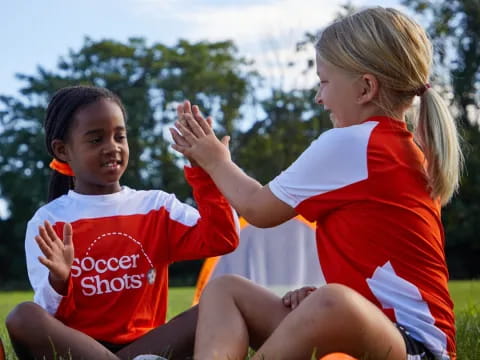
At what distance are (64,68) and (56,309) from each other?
3029 cm

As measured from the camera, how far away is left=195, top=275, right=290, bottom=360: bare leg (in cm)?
224

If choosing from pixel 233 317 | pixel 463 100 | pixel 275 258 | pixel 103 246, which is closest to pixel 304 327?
pixel 233 317

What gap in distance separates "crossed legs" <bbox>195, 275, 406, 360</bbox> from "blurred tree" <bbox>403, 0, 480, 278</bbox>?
21125 mm

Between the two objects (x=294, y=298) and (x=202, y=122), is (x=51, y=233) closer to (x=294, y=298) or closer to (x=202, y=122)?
(x=202, y=122)

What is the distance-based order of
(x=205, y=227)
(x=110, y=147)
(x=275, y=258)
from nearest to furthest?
(x=205, y=227)
(x=110, y=147)
(x=275, y=258)

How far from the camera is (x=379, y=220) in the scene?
2248 mm

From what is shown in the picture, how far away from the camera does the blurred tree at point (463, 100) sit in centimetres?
2395

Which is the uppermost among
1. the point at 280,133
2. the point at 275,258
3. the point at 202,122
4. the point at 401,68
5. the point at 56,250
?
the point at 401,68

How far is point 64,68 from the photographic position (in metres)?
32.1

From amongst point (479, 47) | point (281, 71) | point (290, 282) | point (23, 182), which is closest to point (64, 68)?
point (23, 182)

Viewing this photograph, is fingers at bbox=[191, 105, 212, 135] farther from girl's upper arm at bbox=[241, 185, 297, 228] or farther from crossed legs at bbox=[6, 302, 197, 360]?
crossed legs at bbox=[6, 302, 197, 360]

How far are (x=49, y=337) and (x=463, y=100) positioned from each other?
24.1 metres

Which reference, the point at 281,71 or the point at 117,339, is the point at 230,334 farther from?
the point at 281,71

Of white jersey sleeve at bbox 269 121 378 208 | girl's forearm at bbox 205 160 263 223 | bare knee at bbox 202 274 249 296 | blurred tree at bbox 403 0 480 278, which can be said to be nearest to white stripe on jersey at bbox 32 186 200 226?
girl's forearm at bbox 205 160 263 223
